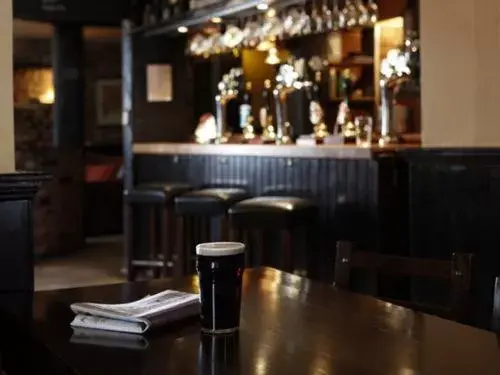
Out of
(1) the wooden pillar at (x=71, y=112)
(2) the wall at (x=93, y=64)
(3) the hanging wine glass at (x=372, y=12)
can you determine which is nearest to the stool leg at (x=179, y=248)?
(3) the hanging wine glass at (x=372, y=12)

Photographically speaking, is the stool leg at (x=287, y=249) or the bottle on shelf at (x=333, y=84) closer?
the stool leg at (x=287, y=249)

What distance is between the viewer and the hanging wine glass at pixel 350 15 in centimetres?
508

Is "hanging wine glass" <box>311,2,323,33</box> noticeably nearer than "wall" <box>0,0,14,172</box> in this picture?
No

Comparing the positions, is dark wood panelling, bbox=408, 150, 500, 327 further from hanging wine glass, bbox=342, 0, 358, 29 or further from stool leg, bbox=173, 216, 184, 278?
stool leg, bbox=173, 216, 184, 278

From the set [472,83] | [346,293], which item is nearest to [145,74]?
[472,83]

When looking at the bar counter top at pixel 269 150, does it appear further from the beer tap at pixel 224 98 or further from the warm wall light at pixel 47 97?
the warm wall light at pixel 47 97

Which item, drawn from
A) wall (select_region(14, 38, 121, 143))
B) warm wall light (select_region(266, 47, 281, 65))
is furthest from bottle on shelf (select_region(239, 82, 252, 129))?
wall (select_region(14, 38, 121, 143))

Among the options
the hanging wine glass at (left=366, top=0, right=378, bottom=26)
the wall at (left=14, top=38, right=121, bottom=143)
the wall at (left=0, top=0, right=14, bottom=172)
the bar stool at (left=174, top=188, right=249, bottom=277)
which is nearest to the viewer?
the wall at (left=0, top=0, right=14, bottom=172)

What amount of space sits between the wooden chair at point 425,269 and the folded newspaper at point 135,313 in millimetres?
554

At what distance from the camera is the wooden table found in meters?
1.35

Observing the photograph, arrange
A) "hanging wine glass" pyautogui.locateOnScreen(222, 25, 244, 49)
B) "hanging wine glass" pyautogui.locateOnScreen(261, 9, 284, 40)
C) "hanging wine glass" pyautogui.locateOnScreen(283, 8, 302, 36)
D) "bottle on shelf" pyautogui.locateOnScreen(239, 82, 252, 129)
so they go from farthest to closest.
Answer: "bottle on shelf" pyautogui.locateOnScreen(239, 82, 252, 129)
"hanging wine glass" pyautogui.locateOnScreen(222, 25, 244, 49)
"hanging wine glass" pyautogui.locateOnScreen(261, 9, 284, 40)
"hanging wine glass" pyautogui.locateOnScreen(283, 8, 302, 36)

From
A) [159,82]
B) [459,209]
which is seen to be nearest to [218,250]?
[459,209]

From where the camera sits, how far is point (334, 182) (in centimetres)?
476

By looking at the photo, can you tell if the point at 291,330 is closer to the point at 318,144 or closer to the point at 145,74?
the point at 318,144
